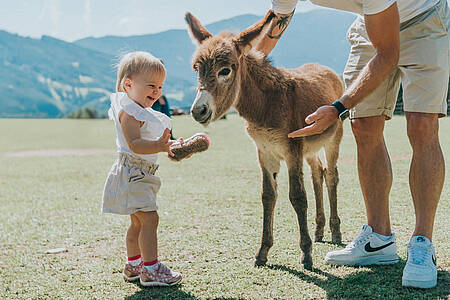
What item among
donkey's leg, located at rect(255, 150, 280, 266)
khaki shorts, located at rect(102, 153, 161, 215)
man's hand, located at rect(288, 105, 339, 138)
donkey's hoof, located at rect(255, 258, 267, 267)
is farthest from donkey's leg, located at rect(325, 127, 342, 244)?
khaki shorts, located at rect(102, 153, 161, 215)

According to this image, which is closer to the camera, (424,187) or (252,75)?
(424,187)

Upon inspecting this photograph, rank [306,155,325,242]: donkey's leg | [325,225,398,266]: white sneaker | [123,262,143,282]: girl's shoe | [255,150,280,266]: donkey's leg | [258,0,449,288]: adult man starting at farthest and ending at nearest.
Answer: [306,155,325,242]: donkey's leg < [255,150,280,266]: donkey's leg < [325,225,398,266]: white sneaker < [123,262,143,282]: girl's shoe < [258,0,449,288]: adult man

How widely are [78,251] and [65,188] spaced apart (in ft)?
14.3

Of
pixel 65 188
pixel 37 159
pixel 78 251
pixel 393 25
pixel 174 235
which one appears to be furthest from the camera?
pixel 37 159

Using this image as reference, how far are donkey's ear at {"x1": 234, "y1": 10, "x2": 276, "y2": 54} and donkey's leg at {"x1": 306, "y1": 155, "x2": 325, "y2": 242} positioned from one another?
5.65 ft

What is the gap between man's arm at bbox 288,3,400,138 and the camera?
3301mm

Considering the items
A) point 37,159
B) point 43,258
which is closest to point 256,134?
point 43,258

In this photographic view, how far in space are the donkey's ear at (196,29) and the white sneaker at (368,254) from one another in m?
2.50

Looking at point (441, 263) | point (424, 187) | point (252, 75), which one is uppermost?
point (252, 75)

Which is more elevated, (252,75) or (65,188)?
(252,75)

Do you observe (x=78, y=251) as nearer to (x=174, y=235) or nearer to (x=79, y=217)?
(x=174, y=235)

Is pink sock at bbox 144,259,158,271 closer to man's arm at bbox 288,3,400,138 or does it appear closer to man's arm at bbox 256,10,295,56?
man's arm at bbox 288,3,400,138

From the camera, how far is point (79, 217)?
6.15 meters

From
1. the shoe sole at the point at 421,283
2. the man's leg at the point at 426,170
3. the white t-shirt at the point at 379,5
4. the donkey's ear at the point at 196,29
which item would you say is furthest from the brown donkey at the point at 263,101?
the man's leg at the point at 426,170
